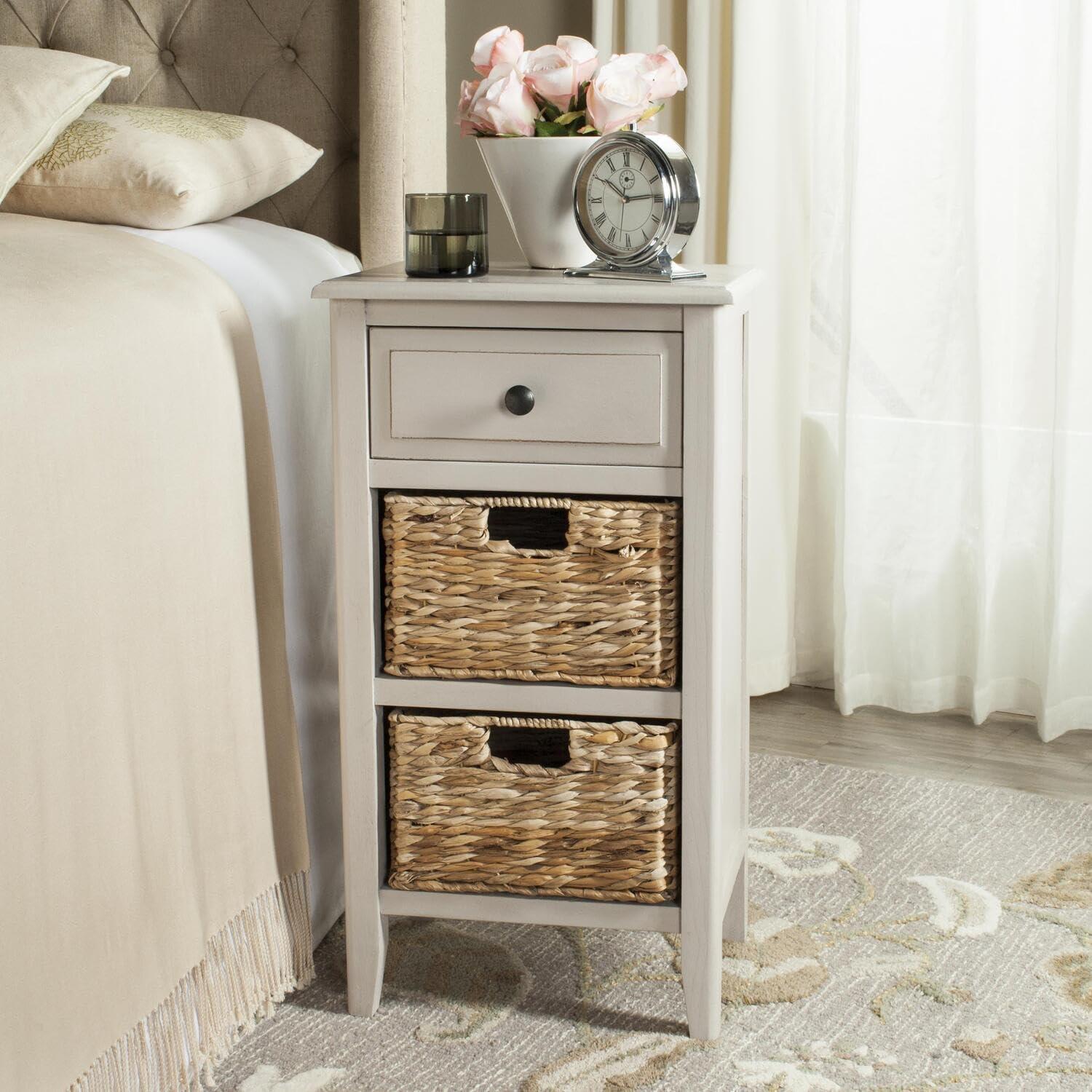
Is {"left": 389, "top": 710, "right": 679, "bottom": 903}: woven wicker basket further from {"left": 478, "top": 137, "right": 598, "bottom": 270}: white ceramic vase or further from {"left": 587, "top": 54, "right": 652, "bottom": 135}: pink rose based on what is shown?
{"left": 587, "top": 54, "right": 652, "bottom": 135}: pink rose

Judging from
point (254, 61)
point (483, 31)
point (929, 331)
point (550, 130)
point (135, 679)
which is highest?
point (483, 31)

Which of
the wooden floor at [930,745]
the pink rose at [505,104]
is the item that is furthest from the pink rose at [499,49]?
the wooden floor at [930,745]

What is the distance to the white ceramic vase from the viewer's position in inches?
51.3

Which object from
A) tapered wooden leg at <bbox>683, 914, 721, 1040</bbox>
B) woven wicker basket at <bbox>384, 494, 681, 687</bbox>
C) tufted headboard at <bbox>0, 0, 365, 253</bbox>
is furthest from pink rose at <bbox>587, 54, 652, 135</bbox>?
tapered wooden leg at <bbox>683, 914, 721, 1040</bbox>

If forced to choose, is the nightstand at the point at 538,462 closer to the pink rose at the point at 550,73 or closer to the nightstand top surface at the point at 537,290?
the nightstand top surface at the point at 537,290

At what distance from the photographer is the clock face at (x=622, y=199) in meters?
1.23

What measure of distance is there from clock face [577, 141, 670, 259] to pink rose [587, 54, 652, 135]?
6 cm

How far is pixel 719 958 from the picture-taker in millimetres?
1275

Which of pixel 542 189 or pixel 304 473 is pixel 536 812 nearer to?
pixel 304 473

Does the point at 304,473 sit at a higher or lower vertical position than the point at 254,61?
lower

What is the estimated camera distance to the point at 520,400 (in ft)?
3.91

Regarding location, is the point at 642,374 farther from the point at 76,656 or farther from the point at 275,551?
the point at 76,656

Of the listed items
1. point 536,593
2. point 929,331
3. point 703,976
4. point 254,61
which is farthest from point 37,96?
point 929,331

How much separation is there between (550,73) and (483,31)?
94 cm
